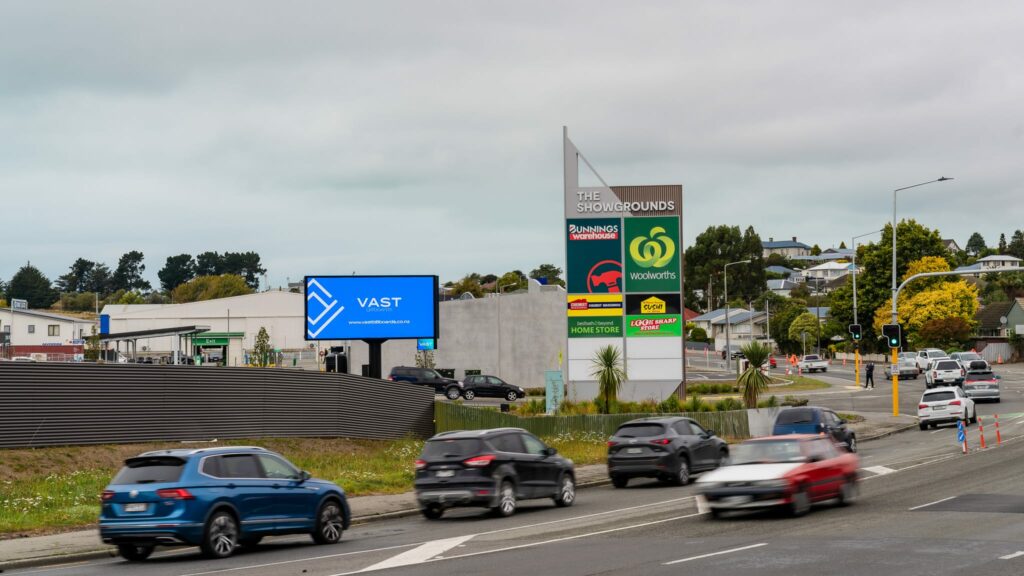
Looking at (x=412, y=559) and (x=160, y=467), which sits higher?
(x=160, y=467)

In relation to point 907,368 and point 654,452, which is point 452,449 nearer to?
point 654,452

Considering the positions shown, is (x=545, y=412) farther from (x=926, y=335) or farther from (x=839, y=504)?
(x=926, y=335)

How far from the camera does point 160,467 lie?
1628 centimetres

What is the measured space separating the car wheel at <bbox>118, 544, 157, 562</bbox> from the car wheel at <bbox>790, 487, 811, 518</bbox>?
10.4 m

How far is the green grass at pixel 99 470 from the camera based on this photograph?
67.8 ft

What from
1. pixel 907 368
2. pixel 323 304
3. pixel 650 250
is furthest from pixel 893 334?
pixel 907 368

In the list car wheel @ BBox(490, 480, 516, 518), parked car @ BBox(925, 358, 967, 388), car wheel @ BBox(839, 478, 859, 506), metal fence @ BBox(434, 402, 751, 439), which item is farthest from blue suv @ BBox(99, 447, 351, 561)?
parked car @ BBox(925, 358, 967, 388)

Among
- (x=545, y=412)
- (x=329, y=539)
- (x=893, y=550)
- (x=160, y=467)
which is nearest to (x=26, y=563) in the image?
(x=160, y=467)

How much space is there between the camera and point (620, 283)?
2122 inches

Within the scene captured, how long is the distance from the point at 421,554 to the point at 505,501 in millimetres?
5748

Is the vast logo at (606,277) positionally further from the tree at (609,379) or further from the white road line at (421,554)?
the white road line at (421,554)

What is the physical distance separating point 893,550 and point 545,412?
3780 centimetres

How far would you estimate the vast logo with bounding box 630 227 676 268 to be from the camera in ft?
177

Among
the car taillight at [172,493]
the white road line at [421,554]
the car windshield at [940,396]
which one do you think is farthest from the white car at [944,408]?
the car taillight at [172,493]
